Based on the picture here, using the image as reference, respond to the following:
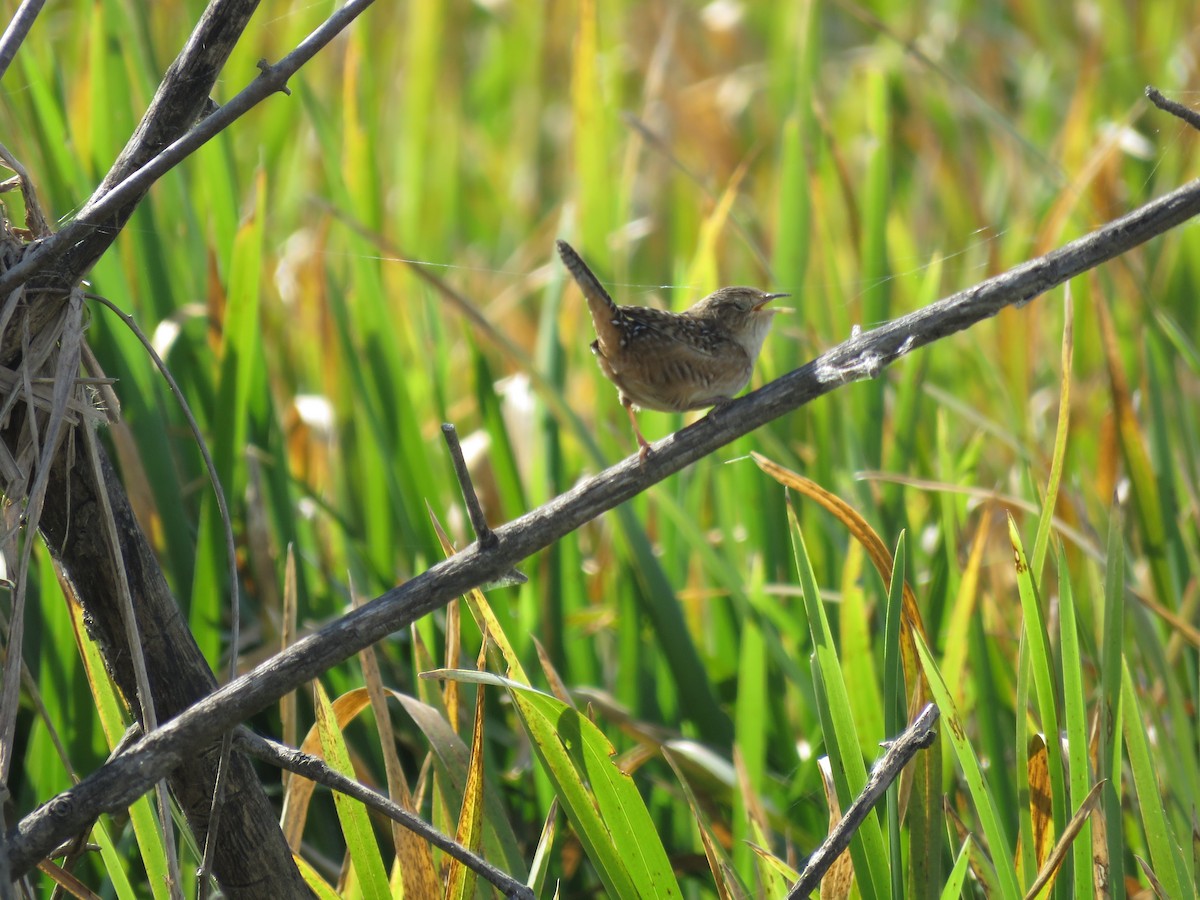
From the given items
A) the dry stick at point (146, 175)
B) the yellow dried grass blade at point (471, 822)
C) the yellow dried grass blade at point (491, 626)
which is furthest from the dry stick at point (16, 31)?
the yellow dried grass blade at point (471, 822)

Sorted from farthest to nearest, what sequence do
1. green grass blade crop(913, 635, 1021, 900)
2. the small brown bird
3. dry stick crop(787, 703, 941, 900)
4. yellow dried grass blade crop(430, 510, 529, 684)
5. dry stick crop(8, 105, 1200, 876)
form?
1. the small brown bird
2. yellow dried grass blade crop(430, 510, 529, 684)
3. green grass blade crop(913, 635, 1021, 900)
4. dry stick crop(787, 703, 941, 900)
5. dry stick crop(8, 105, 1200, 876)

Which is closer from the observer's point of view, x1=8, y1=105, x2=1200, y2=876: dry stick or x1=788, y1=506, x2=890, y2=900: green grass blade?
x1=8, y1=105, x2=1200, y2=876: dry stick

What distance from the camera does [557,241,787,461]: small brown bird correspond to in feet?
5.10

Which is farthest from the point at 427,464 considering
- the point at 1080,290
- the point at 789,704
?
the point at 1080,290

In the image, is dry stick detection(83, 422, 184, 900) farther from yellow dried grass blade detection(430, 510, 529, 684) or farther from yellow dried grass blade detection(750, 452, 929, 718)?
yellow dried grass blade detection(750, 452, 929, 718)

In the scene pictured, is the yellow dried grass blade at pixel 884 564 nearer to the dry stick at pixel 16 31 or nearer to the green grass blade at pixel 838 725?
the green grass blade at pixel 838 725

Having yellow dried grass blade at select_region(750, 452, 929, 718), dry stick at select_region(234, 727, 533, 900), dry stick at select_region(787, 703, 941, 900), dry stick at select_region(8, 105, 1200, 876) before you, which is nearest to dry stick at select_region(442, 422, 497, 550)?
dry stick at select_region(8, 105, 1200, 876)

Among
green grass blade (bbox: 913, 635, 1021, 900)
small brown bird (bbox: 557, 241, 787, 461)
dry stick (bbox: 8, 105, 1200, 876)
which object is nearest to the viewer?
dry stick (bbox: 8, 105, 1200, 876)

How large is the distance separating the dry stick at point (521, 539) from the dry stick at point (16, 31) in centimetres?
54

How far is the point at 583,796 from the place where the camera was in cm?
121

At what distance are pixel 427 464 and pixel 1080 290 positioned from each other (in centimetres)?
167

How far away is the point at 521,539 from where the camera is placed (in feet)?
3.27

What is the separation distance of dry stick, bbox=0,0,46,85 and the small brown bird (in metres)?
0.69

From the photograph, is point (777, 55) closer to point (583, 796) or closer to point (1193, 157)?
point (1193, 157)
